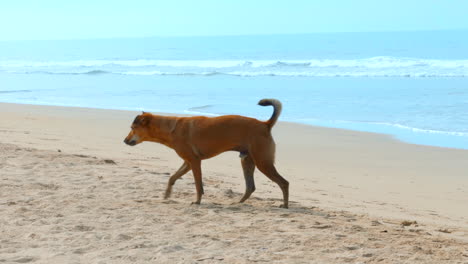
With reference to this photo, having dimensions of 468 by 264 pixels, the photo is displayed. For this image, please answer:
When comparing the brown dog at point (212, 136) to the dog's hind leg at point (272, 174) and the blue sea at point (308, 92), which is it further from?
the blue sea at point (308, 92)

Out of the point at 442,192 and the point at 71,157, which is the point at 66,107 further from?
the point at 442,192

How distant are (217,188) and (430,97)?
1595 centimetres

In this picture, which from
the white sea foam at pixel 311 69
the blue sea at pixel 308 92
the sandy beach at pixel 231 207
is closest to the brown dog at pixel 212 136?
the sandy beach at pixel 231 207

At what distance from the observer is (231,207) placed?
741cm

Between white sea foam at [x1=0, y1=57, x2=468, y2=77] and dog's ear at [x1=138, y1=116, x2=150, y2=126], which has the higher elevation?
white sea foam at [x1=0, y1=57, x2=468, y2=77]

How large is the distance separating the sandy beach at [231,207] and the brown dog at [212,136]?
49 cm

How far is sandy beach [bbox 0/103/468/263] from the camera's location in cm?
550

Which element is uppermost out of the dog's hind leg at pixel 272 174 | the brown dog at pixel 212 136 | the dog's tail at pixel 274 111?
the dog's tail at pixel 274 111

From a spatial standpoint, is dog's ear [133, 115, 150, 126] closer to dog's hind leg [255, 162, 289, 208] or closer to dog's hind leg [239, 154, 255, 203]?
dog's hind leg [239, 154, 255, 203]

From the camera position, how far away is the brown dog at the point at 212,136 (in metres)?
7.47

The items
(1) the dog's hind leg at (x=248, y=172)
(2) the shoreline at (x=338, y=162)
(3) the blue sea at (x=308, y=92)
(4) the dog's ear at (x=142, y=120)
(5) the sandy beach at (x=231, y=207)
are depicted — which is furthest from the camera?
(3) the blue sea at (x=308, y=92)

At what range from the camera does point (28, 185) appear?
8.07 meters

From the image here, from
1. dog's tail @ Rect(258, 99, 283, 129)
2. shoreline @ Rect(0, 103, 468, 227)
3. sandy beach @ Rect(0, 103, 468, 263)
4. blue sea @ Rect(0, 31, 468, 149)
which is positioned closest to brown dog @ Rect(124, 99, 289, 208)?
dog's tail @ Rect(258, 99, 283, 129)

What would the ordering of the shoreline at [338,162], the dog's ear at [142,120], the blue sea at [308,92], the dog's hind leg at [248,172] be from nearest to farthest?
the dog's ear at [142,120]
the dog's hind leg at [248,172]
the shoreline at [338,162]
the blue sea at [308,92]
